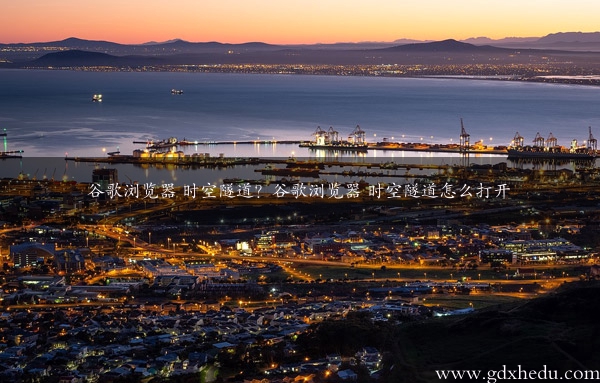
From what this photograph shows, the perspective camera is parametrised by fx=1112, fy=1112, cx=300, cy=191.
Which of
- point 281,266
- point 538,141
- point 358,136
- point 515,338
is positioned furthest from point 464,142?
point 515,338

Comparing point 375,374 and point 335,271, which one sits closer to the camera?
point 375,374

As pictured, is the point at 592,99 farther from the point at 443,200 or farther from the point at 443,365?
the point at 443,365

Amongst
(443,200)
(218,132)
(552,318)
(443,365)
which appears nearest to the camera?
(443,365)

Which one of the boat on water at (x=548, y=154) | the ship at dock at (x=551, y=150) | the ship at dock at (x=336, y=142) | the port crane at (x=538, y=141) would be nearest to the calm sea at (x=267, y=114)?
the ship at dock at (x=336, y=142)

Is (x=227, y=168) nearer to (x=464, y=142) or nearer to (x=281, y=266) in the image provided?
(x=464, y=142)

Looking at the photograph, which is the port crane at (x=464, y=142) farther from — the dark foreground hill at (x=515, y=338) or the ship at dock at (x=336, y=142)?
the dark foreground hill at (x=515, y=338)

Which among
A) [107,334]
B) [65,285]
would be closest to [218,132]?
[65,285]

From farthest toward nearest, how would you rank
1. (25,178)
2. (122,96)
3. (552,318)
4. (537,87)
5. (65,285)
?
1. (537,87)
2. (122,96)
3. (25,178)
4. (65,285)
5. (552,318)
